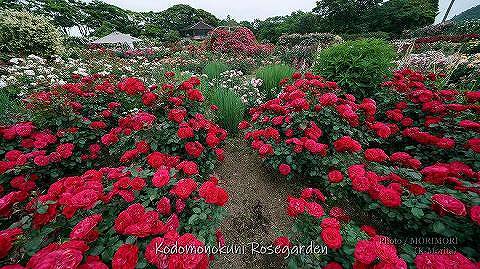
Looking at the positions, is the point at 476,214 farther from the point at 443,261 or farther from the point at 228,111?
the point at 228,111

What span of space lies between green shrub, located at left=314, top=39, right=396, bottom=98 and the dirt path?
1969 mm

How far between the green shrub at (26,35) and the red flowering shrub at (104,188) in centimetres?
620

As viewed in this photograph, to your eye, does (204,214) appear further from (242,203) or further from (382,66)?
(382,66)

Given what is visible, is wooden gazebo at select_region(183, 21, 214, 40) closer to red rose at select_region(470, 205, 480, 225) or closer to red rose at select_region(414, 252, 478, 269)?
red rose at select_region(470, 205, 480, 225)

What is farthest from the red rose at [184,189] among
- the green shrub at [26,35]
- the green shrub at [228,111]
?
the green shrub at [26,35]

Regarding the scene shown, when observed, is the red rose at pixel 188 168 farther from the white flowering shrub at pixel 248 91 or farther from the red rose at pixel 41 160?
the white flowering shrub at pixel 248 91

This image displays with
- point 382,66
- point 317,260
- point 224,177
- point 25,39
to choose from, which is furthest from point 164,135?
point 25,39

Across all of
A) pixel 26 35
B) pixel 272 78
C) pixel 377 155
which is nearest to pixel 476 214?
pixel 377 155

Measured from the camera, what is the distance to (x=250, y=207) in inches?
92.6

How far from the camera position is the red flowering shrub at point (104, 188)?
107 cm

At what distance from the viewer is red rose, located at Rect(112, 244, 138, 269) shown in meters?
0.97

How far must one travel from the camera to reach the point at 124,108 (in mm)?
3131

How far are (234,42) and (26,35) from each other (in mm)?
7617

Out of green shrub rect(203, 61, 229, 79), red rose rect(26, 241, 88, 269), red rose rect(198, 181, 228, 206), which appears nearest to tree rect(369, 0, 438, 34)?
green shrub rect(203, 61, 229, 79)
